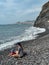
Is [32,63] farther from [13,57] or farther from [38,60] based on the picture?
[13,57]

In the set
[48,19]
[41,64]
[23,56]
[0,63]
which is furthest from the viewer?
[48,19]

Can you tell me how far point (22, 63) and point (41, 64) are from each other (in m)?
1.63

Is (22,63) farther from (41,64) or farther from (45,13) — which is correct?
(45,13)

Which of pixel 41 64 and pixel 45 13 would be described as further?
pixel 45 13

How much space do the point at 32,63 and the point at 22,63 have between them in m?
0.84

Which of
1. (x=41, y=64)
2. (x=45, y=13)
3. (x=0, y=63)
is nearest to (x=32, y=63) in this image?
(x=41, y=64)

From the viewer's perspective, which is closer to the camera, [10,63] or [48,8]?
[10,63]

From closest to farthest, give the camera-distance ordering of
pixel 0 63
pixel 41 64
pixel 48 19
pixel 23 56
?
pixel 41 64 → pixel 0 63 → pixel 23 56 → pixel 48 19

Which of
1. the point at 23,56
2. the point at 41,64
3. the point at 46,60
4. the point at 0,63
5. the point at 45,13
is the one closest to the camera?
the point at 41,64

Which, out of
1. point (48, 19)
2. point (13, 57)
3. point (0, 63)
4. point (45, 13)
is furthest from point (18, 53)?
point (45, 13)

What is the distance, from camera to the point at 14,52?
1789 centimetres

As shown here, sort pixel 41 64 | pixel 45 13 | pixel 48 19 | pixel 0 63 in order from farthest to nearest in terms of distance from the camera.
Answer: pixel 45 13 → pixel 48 19 → pixel 0 63 → pixel 41 64

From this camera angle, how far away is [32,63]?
14.9m

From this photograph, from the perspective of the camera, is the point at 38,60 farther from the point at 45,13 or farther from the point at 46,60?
the point at 45,13
